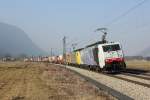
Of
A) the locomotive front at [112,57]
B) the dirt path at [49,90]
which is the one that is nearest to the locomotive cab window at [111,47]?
the locomotive front at [112,57]

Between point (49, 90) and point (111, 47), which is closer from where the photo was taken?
point (49, 90)

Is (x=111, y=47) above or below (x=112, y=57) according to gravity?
above

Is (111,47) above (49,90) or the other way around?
above

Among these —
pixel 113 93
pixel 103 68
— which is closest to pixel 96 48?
pixel 103 68

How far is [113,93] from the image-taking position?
20031 mm

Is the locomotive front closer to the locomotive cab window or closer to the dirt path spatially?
the locomotive cab window

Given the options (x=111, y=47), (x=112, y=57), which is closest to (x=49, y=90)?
(x=112, y=57)

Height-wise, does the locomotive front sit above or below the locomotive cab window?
below

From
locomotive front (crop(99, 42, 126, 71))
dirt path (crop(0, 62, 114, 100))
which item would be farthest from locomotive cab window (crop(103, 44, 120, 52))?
dirt path (crop(0, 62, 114, 100))

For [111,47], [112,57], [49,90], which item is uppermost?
[111,47]

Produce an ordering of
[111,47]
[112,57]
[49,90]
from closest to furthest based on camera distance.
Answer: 1. [49,90]
2. [112,57]
3. [111,47]

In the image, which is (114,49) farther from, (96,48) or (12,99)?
(12,99)

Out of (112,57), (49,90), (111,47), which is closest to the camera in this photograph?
(49,90)

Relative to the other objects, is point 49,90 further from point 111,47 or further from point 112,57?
point 111,47
